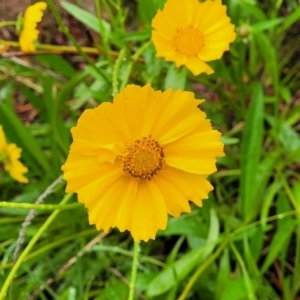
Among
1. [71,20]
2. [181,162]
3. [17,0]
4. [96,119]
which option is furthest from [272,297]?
[17,0]

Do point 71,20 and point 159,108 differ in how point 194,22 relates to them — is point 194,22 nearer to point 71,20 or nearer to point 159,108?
point 159,108

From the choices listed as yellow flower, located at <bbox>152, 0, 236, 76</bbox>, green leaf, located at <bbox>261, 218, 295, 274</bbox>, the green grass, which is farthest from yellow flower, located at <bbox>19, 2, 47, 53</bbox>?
green leaf, located at <bbox>261, 218, 295, 274</bbox>

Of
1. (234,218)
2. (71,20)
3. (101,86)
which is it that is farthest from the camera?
(71,20)

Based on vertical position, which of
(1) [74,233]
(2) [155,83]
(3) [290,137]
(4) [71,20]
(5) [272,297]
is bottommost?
(5) [272,297]

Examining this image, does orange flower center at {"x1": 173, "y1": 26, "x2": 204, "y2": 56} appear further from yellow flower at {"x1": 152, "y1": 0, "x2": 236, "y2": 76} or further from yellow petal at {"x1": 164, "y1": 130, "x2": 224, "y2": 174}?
yellow petal at {"x1": 164, "y1": 130, "x2": 224, "y2": 174}

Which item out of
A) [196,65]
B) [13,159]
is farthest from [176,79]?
[13,159]

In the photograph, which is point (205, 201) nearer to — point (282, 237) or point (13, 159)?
point (282, 237)
